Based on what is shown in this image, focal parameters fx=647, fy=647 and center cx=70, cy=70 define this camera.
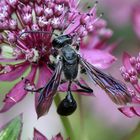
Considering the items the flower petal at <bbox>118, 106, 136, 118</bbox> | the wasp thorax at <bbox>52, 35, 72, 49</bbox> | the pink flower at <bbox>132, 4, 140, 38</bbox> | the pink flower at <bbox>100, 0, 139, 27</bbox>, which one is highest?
the pink flower at <bbox>100, 0, 139, 27</bbox>

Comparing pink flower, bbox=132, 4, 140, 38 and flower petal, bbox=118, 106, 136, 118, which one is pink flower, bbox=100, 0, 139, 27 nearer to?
pink flower, bbox=132, 4, 140, 38

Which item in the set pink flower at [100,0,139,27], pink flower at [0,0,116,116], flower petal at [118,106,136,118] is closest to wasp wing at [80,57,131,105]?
flower petal at [118,106,136,118]

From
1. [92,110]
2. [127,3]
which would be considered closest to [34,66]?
[92,110]

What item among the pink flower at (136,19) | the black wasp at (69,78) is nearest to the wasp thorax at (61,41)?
the black wasp at (69,78)

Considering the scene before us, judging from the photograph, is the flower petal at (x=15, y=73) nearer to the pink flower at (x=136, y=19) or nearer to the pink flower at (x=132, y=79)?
the pink flower at (x=132, y=79)

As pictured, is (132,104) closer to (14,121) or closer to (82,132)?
(82,132)

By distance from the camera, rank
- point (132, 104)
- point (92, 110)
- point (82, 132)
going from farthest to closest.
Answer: point (92, 110) < point (82, 132) < point (132, 104)
